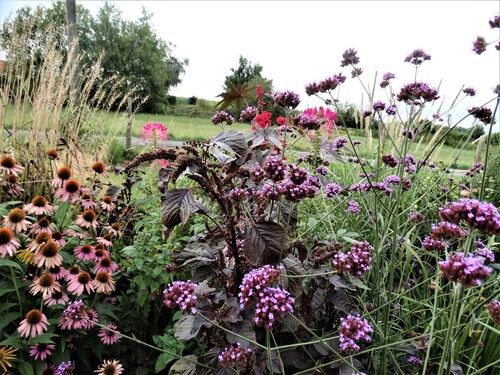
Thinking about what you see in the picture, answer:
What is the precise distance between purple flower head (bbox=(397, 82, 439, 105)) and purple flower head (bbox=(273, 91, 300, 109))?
1.64 feet

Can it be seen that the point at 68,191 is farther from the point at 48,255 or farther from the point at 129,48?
the point at 129,48

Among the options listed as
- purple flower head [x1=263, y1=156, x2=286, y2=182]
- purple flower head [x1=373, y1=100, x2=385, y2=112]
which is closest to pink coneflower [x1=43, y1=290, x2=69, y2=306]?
purple flower head [x1=263, y1=156, x2=286, y2=182]

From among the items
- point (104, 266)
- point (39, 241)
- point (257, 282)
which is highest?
point (257, 282)

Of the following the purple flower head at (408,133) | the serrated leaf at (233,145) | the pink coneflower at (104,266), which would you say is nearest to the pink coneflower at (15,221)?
the pink coneflower at (104,266)

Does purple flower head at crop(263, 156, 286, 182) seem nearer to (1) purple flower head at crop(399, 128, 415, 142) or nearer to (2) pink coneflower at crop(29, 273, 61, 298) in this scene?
(1) purple flower head at crop(399, 128, 415, 142)

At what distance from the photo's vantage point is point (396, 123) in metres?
4.74

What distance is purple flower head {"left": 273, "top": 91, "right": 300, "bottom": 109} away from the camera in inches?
54.4

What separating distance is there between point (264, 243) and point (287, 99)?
58cm

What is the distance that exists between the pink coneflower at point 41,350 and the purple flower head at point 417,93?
1737 millimetres

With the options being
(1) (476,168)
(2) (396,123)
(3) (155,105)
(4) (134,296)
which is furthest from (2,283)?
(3) (155,105)

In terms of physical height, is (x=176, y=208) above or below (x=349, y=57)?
below

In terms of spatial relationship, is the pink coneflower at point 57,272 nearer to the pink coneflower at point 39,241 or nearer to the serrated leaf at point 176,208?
the pink coneflower at point 39,241

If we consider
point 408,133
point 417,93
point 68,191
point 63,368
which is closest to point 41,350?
point 63,368

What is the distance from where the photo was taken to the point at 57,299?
1.44 m
